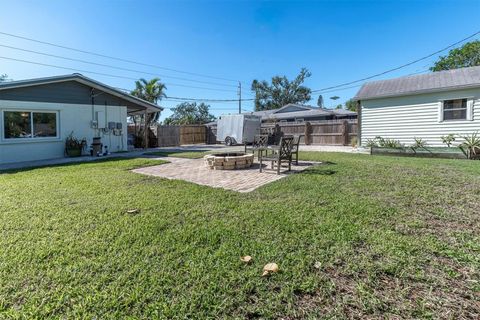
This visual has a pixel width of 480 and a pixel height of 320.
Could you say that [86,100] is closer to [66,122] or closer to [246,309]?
[66,122]

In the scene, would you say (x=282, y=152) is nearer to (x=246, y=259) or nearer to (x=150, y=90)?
(x=246, y=259)

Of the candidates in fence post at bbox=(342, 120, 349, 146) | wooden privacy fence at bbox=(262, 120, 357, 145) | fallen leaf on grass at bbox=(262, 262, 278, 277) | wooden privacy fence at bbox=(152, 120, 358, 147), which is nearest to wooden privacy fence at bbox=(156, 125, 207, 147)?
wooden privacy fence at bbox=(152, 120, 358, 147)

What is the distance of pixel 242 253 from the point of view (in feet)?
8.27

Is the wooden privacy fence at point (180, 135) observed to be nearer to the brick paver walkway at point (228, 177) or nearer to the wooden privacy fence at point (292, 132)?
the wooden privacy fence at point (292, 132)

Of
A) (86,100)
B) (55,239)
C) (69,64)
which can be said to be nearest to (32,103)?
(86,100)

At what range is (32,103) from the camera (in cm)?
1050

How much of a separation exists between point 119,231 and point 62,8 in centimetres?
1407

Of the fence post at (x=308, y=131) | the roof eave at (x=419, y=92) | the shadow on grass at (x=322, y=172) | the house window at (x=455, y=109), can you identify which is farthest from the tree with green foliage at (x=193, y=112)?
the shadow on grass at (x=322, y=172)

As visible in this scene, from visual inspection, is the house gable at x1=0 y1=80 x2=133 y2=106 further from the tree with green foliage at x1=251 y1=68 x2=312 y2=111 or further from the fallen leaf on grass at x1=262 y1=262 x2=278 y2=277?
the tree with green foliage at x1=251 y1=68 x2=312 y2=111

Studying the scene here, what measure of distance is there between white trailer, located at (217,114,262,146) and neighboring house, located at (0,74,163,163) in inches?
283

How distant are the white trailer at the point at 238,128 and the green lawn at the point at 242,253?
14234 mm

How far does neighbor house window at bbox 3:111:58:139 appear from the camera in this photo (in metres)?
10.2

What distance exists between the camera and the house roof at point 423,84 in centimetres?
1121

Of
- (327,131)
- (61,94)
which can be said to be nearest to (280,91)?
(327,131)
